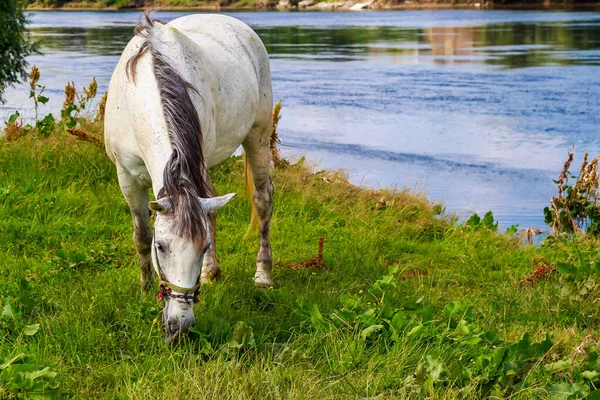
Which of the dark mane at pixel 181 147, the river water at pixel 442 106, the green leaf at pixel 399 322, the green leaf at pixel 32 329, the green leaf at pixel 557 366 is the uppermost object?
the dark mane at pixel 181 147

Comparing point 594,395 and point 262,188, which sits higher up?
point 262,188

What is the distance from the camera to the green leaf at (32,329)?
362 cm

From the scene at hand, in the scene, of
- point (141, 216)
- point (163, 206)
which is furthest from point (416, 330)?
point (141, 216)

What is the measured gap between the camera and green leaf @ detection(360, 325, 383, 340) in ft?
12.3

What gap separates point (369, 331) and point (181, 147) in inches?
51.2

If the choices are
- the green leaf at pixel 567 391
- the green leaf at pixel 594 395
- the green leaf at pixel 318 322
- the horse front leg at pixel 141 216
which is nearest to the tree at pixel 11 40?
the horse front leg at pixel 141 216

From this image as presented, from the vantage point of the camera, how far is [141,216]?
14.4ft

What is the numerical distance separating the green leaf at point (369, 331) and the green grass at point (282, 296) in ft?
0.18

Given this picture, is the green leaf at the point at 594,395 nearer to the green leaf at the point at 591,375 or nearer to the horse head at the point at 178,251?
the green leaf at the point at 591,375

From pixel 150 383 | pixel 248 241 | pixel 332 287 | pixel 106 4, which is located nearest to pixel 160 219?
pixel 150 383

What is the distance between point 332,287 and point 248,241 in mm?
1147

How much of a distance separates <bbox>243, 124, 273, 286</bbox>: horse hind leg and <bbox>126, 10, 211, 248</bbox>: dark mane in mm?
1385

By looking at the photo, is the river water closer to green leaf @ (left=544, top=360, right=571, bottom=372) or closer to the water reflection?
the water reflection

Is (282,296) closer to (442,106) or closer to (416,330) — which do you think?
(416,330)
